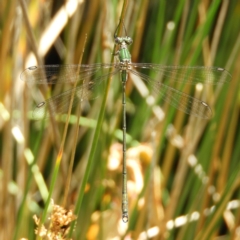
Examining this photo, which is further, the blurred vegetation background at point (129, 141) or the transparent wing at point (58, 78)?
the blurred vegetation background at point (129, 141)

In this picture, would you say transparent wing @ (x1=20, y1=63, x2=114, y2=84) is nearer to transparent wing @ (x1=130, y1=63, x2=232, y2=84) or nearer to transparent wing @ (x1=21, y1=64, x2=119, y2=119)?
transparent wing @ (x1=21, y1=64, x2=119, y2=119)

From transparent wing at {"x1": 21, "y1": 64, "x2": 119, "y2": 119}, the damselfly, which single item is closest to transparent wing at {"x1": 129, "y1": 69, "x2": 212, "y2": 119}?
A: the damselfly

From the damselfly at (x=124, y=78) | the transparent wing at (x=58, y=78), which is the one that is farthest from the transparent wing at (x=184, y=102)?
the transparent wing at (x=58, y=78)

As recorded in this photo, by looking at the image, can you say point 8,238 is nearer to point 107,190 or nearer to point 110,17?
point 107,190

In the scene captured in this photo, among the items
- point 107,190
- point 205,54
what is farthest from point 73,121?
point 205,54

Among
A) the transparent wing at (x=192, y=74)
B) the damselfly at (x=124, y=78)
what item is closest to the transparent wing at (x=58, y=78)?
the damselfly at (x=124, y=78)

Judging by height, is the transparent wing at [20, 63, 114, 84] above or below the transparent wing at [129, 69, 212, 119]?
above

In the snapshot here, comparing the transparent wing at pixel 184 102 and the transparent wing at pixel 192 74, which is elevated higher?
the transparent wing at pixel 192 74

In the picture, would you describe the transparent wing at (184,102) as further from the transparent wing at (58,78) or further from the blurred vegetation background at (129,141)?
the transparent wing at (58,78)
